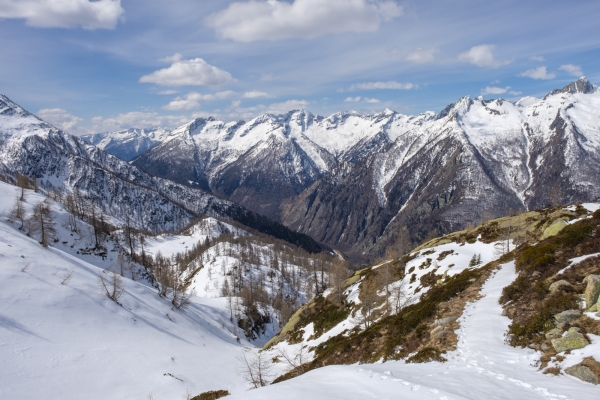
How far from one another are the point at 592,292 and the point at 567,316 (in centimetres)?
211

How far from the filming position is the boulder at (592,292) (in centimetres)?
1941

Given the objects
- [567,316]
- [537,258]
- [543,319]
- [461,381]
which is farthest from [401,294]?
[461,381]

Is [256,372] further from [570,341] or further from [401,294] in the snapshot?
[570,341]

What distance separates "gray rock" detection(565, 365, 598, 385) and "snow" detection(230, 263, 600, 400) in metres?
0.39

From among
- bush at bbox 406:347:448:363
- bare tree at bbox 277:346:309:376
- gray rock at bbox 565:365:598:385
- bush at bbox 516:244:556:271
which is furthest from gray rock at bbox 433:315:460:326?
bare tree at bbox 277:346:309:376

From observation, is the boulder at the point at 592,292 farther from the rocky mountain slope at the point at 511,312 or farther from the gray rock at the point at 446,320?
the gray rock at the point at 446,320

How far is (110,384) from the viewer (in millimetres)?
32406

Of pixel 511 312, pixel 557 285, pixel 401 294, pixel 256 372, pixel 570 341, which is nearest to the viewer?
pixel 570 341

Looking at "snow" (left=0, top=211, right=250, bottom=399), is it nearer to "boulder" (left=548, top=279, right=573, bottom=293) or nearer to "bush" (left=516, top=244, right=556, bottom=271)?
"boulder" (left=548, top=279, right=573, bottom=293)

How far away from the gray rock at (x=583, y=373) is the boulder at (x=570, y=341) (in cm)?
189

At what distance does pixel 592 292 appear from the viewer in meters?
19.5

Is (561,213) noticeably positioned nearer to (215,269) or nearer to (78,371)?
(78,371)

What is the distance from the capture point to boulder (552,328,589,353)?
57.0ft

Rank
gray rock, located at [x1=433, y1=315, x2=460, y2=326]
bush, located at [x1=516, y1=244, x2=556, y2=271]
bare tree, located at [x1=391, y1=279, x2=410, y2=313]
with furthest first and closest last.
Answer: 1. bare tree, located at [x1=391, y1=279, x2=410, y2=313]
2. bush, located at [x1=516, y1=244, x2=556, y2=271]
3. gray rock, located at [x1=433, y1=315, x2=460, y2=326]
